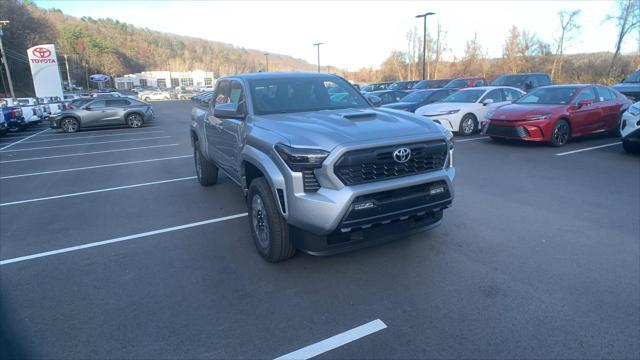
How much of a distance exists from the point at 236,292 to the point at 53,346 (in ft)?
4.53

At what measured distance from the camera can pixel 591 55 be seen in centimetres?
4209

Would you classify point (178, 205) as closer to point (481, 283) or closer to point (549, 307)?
point (481, 283)

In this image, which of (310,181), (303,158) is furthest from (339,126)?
(310,181)

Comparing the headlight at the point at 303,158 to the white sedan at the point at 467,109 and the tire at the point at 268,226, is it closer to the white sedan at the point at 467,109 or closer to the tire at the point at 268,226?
the tire at the point at 268,226

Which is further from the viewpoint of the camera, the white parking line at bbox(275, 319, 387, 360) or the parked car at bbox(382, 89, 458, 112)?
the parked car at bbox(382, 89, 458, 112)

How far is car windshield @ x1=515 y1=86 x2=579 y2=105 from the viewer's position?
33.1ft

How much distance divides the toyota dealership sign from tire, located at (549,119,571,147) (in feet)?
131

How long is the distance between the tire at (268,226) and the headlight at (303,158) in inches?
19.5

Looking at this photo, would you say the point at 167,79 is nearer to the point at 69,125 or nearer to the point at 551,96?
the point at 69,125

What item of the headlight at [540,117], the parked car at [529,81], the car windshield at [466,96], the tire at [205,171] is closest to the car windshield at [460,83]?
the parked car at [529,81]

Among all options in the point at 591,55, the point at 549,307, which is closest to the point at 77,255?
the point at 549,307

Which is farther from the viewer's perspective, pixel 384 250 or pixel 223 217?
pixel 223 217

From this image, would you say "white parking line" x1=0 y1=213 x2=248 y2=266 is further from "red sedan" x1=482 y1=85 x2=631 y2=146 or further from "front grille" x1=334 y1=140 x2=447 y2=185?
"red sedan" x1=482 y1=85 x2=631 y2=146

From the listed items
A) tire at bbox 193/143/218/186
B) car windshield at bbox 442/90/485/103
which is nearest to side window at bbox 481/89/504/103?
car windshield at bbox 442/90/485/103
